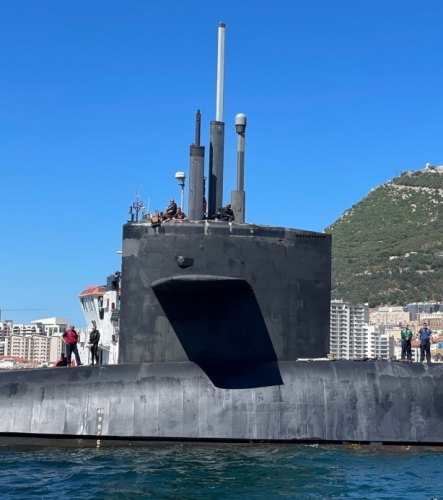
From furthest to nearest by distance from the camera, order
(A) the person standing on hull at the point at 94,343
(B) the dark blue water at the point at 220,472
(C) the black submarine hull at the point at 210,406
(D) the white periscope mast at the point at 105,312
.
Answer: (D) the white periscope mast at the point at 105,312 < (A) the person standing on hull at the point at 94,343 < (C) the black submarine hull at the point at 210,406 < (B) the dark blue water at the point at 220,472

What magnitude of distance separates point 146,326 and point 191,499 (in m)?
4.77

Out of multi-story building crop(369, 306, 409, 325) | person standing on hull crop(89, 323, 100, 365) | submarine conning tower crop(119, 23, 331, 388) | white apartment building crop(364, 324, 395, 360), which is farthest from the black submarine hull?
multi-story building crop(369, 306, 409, 325)

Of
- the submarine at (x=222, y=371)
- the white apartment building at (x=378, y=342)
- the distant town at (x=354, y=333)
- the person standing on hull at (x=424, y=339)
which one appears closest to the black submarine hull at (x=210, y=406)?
the submarine at (x=222, y=371)

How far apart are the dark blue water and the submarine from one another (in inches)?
14.2

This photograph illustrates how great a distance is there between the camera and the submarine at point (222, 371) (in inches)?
630

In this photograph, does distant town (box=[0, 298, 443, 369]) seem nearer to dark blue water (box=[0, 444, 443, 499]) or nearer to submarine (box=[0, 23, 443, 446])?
submarine (box=[0, 23, 443, 446])

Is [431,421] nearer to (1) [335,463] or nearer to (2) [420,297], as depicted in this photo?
(1) [335,463]

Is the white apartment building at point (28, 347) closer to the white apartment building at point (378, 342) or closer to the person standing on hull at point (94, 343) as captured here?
the white apartment building at point (378, 342)

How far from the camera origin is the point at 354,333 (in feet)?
400

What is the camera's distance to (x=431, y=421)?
Answer: 54.8ft

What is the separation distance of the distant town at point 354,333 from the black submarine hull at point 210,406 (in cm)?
6641

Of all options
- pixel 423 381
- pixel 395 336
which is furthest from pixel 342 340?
pixel 423 381

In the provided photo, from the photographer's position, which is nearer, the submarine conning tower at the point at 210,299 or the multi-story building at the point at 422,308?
the submarine conning tower at the point at 210,299

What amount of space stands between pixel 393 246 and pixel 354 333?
52295 mm
